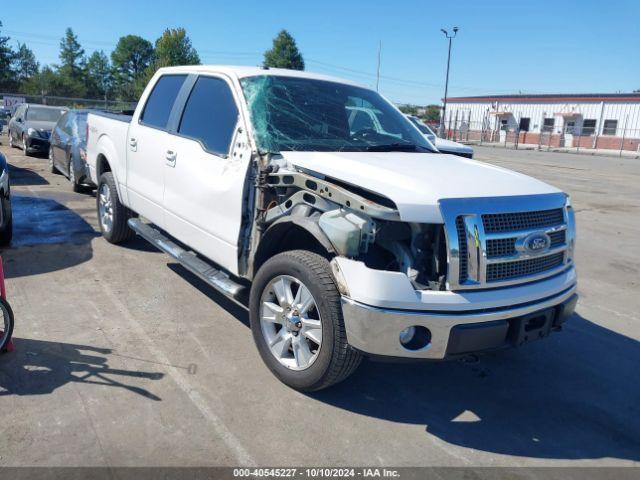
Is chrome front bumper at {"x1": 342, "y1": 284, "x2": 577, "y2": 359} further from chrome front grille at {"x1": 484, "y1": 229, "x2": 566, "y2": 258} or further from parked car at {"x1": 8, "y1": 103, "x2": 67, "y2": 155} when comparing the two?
parked car at {"x1": 8, "y1": 103, "x2": 67, "y2": 155}

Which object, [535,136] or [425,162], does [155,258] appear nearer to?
[425,162]

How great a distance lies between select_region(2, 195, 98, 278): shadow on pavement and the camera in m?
5.79

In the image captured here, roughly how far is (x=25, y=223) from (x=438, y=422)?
673 centimetres

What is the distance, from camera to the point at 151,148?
16.7ft

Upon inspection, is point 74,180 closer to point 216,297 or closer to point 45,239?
point 45,239

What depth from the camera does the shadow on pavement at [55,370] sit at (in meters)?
3.39

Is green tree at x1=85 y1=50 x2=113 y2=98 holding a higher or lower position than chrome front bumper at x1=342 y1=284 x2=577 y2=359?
higher

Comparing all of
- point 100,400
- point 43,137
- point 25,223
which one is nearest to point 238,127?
point 100,400

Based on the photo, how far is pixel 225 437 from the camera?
9.82 feet

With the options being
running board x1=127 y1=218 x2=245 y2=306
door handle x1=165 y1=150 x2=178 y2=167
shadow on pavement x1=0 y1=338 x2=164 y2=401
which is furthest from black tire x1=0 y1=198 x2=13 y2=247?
shadow on pavement x1=0 y1=338 x2=164 y2=401

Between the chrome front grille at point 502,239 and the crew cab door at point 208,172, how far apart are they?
159 centimetres

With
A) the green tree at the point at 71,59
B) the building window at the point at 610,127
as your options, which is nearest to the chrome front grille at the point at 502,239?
the building window at the point at 610,127

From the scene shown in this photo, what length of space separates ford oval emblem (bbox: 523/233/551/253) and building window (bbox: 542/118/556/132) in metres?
53.7

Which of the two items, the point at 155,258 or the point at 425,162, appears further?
the point at 155,258
